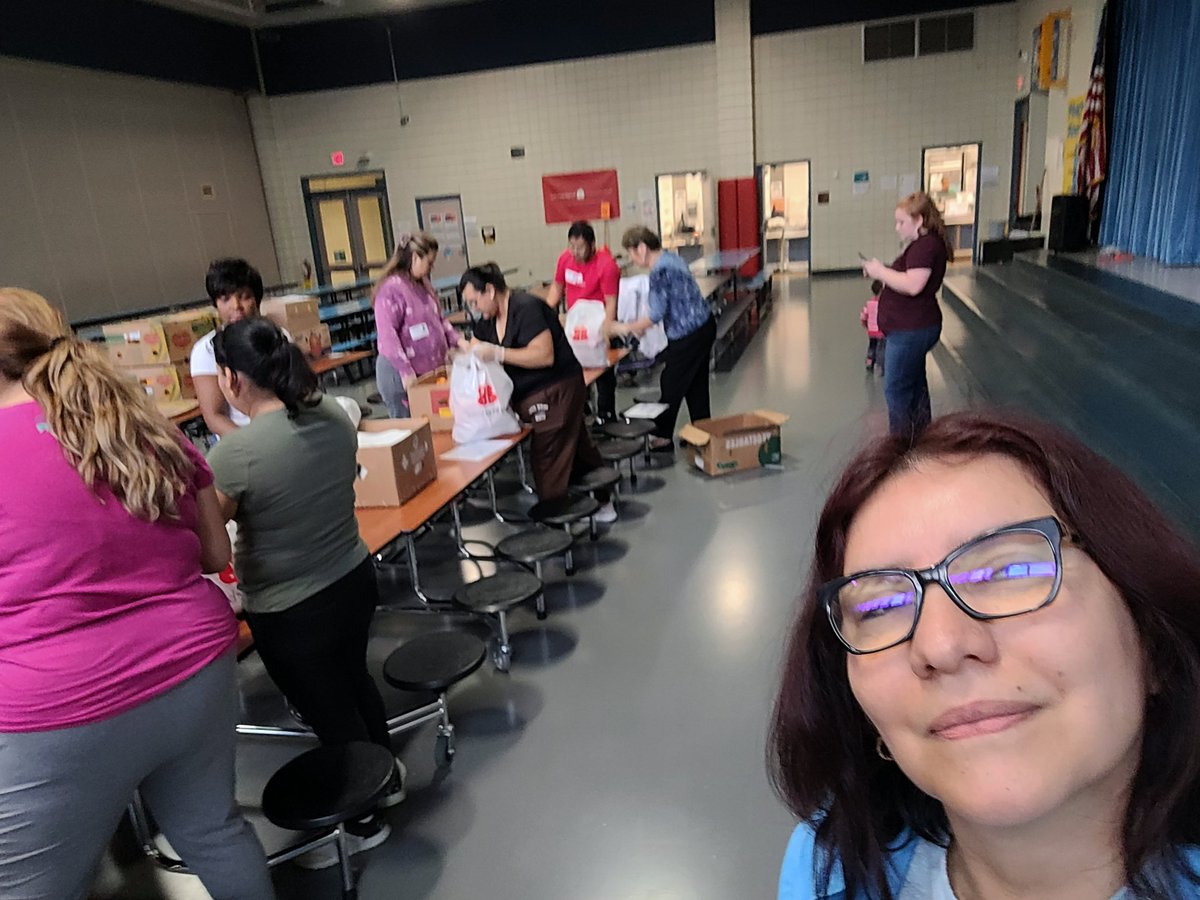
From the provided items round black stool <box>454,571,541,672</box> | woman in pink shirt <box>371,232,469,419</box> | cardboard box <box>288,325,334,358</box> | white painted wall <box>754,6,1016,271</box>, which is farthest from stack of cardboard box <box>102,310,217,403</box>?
white painted wall <box>754,6,1016,271</box>

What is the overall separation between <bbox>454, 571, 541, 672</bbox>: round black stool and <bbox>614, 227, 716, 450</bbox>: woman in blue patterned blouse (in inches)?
93.5

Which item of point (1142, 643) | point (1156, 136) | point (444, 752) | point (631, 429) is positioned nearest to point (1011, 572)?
point (1142, 643)

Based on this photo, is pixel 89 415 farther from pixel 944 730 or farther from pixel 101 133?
pixel 101 133

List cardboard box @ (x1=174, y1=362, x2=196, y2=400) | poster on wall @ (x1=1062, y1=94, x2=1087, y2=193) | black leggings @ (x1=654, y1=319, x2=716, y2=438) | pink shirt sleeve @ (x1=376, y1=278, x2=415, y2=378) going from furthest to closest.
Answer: poster on wall @ (x1=1062, y1=94, x2=1087, y2=193)
cardboard box @ (x1=174, y1=362, x2=196, y2=400)
black leggings @ (x1=654, y1=319, x2=716, y2=438)
pink shirt sleeve @ (x1=376, y1=278, x2=415, y2=378)

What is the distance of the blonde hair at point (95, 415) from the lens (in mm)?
1347

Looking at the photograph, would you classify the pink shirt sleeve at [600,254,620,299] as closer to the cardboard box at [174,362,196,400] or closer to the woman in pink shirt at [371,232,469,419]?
the woman in pink shirt at [371,232,469,419]

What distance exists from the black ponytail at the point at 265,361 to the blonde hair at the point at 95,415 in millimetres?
345

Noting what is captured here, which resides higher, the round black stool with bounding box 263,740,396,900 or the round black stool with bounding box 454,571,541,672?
the round black stool with bounding box 263,740,396,900

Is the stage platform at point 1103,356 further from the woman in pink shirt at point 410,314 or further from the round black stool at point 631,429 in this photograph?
the woman in pink shirt at point 410,314

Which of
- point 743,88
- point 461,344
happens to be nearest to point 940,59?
point 743,88

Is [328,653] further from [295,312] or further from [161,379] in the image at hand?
[295,312]

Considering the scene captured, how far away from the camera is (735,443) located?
4.90m

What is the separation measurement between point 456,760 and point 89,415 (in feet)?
5.22

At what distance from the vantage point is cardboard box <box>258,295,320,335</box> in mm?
6090
